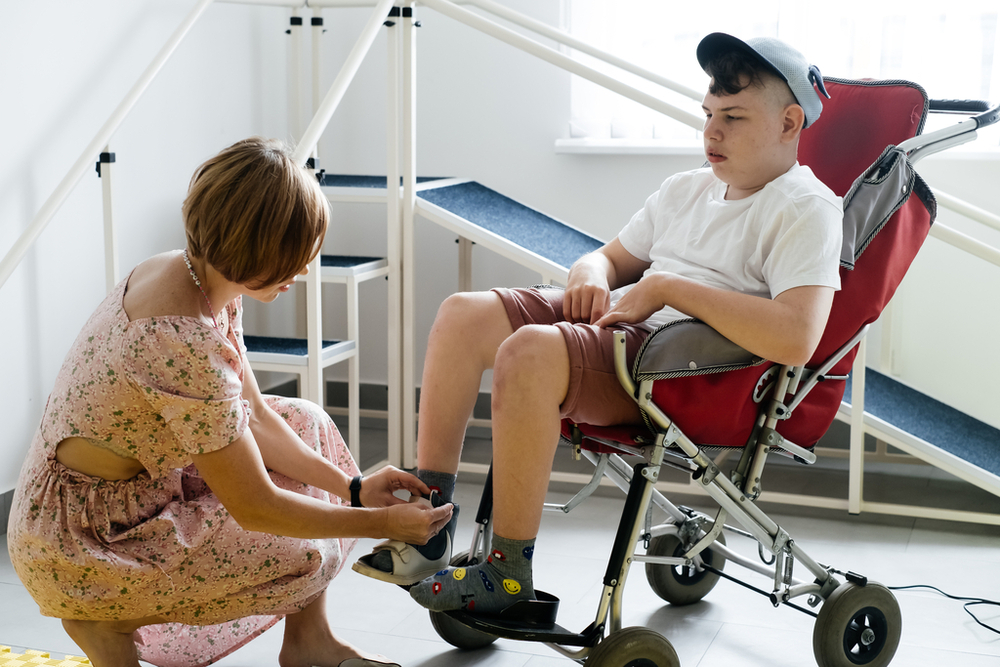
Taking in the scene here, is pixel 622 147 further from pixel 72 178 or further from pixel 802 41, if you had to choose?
pixel 72 178

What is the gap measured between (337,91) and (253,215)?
3.66 feet

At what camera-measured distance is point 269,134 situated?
3344mm

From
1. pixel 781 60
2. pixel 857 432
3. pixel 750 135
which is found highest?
pixel 781 60

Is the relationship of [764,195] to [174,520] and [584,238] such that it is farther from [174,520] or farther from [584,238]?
[584,238]

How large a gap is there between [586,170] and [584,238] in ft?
1.34

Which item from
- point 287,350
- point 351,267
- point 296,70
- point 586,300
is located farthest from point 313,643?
point 296,70

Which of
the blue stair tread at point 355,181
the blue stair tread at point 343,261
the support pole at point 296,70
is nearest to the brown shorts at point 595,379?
the blue stair tread at point 343,261

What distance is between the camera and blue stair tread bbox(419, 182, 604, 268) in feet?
8.59

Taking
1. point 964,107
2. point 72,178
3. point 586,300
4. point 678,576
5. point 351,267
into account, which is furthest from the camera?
point 351,267

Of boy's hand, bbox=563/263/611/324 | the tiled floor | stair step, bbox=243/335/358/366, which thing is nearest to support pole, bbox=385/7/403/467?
stair step, bbox=243/335/358/366

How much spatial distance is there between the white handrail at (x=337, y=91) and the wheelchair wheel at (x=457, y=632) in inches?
37.4

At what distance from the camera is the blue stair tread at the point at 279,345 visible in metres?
2.43

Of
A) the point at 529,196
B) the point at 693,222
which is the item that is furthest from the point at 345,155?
the point at 693,222

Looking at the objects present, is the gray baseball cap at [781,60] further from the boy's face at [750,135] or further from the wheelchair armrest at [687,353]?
the wheelchair armrest at [687,353]
